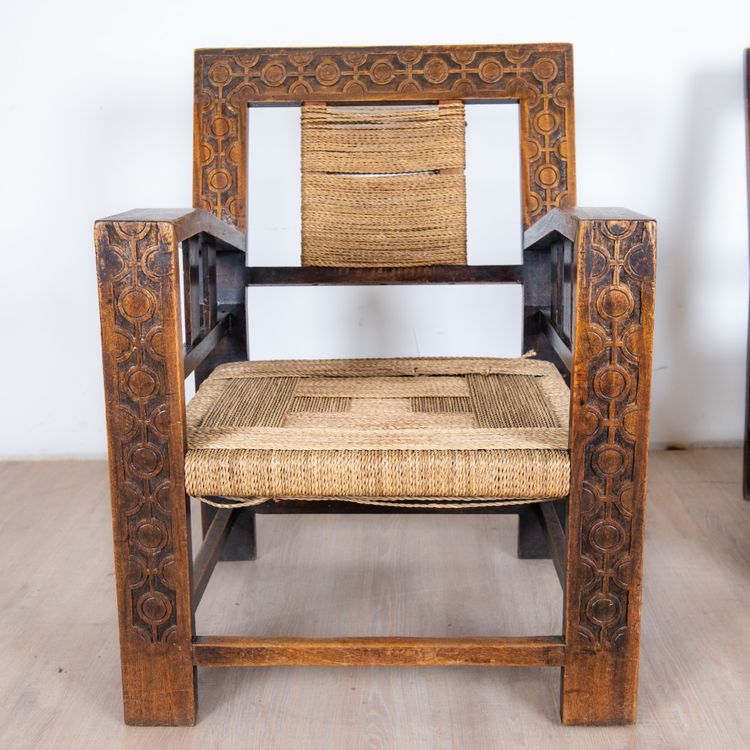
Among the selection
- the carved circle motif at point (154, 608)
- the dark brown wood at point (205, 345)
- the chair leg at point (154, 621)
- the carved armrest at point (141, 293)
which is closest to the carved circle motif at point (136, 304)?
the carved armrest at point (141, 293)

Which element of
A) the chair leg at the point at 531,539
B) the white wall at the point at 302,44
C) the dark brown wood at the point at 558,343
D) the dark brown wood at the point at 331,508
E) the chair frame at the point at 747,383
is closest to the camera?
the dark brown wood at the point at 558,343

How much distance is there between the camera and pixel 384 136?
1.78 meters

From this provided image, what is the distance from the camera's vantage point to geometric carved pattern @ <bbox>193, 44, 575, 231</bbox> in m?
1.74

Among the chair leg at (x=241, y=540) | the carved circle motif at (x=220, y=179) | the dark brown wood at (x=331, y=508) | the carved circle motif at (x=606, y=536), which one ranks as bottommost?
the chair leg at (x=241, y=540)

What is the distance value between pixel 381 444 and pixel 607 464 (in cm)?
28

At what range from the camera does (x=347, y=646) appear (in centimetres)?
133

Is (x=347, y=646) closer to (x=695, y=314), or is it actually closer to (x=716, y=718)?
(x=716, y=718)

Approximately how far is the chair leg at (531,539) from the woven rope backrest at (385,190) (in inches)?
18.7

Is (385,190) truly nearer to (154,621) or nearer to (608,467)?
(608,467)

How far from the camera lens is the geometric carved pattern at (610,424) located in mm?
1205

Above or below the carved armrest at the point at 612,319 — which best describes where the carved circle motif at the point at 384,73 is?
above

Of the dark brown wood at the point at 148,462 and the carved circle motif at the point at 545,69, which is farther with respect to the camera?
the carved circle motif at the point at 545,69

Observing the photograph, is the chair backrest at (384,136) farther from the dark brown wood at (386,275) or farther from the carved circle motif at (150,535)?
the carved circle motif at (150,535)

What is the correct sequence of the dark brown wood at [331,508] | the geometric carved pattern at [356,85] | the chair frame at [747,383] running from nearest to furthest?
the dark brown wood at [331,508]
the geometric carved pattern at [356,85]
the chair frame at [747,383]
